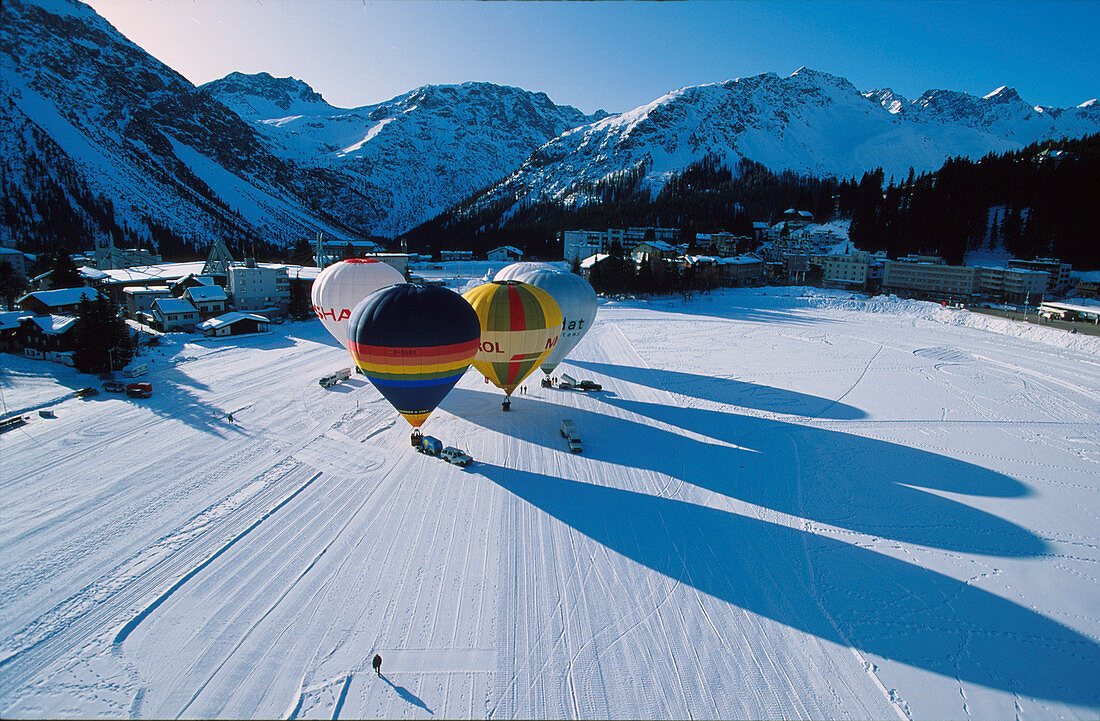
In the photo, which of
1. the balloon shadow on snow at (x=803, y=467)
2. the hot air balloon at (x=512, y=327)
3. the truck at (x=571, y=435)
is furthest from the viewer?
the hot air balloon at (x=512, y=327)

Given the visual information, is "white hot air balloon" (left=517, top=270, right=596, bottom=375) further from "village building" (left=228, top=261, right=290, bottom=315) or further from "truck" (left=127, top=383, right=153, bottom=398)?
"village building" (left=228, top=261, right=290, bottom=315)

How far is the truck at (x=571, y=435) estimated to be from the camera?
1548 cm

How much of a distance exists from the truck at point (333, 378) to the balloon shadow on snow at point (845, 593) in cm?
1216

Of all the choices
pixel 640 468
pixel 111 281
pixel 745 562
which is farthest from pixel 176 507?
pixel 111 281

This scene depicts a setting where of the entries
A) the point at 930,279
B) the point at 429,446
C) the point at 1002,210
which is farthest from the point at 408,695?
the point at 1002,210

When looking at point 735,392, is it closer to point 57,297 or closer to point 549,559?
point 549,559

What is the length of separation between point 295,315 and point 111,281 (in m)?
17.8

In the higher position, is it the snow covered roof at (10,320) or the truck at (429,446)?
the snow covered roof at (10,320)

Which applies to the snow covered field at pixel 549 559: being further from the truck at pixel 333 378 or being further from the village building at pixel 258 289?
the village building at pixel 258 289

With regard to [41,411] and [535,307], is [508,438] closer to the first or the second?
[535,307]

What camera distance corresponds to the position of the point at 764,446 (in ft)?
53.9

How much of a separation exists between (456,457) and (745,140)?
582 ft

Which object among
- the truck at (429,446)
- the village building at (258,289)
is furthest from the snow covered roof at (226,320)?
the truck at (429,446)

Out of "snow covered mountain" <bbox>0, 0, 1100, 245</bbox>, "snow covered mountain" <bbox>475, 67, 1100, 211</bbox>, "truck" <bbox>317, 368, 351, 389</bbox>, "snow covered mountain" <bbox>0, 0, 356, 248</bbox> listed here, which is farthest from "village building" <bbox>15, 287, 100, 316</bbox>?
"snow covered mountain" <bbox>475, 67, 1100, 211</bbox>
